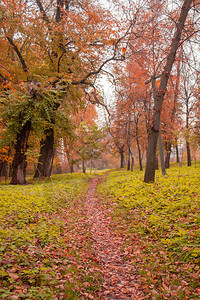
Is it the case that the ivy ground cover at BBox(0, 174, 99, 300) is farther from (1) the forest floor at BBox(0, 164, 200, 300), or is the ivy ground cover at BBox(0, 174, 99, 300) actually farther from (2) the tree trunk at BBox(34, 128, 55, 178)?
(2) the tree trunk at BBox(34, 128, 55, 178)

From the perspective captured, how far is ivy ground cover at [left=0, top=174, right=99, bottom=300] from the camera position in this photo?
2772 millimetres

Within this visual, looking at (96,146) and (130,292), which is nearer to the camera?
(130,292)

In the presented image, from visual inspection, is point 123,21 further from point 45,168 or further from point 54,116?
point 45,168

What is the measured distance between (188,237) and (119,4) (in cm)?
952

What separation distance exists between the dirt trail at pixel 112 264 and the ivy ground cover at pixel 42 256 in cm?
23

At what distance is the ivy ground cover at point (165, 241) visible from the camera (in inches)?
124

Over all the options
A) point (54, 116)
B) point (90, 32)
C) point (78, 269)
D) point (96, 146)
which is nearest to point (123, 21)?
point (90, 32)

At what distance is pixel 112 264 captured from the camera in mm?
4168

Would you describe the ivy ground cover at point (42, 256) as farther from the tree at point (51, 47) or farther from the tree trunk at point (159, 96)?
the tree at point (51, 47)

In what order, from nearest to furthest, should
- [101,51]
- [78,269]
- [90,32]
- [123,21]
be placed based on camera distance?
[78,269] < [123,21] < [90,32] < [101,51]

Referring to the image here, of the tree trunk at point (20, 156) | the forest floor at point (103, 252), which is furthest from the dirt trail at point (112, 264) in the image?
the tree trunk at point (20, 156)

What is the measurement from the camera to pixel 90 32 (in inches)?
381

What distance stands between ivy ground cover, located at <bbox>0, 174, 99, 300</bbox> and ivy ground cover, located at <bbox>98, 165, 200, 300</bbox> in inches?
42.5

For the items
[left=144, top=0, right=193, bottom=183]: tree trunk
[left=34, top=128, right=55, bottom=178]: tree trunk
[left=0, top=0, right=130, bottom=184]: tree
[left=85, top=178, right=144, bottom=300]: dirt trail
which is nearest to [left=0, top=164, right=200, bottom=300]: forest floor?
[left=85, top=178, right=144, bottom=300]: dirt trail
